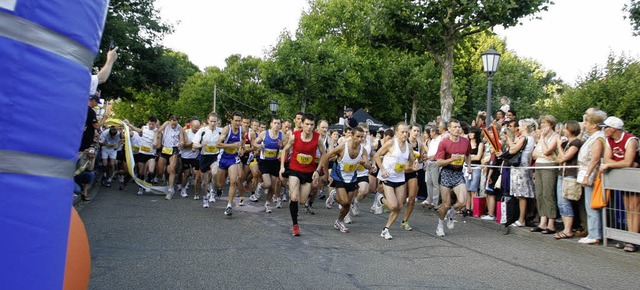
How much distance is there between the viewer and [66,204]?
189 centimetres

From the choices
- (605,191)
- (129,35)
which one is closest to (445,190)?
(605,191)

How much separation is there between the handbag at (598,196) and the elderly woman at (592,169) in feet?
0.39

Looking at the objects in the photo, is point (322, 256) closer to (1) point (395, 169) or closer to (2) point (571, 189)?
(1) point (395, 169)

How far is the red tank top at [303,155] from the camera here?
9898mm

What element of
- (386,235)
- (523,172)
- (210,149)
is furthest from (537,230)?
(210,149)

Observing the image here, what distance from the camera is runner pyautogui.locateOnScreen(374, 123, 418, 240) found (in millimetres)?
9625

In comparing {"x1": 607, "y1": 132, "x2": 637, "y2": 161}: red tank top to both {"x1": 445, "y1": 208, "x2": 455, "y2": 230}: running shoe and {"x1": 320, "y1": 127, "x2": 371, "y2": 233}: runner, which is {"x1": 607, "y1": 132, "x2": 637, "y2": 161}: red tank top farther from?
{"x1": 320, "y1": 127, "x2": 371, "y2": 233}: runner

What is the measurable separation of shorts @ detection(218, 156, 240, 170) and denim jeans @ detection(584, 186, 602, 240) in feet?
21.8

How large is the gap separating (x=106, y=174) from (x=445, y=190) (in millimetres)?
12302

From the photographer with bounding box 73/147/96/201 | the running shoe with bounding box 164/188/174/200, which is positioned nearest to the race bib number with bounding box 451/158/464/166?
the photographer with bounding box 73/147/96/201

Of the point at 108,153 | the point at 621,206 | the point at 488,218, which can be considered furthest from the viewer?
the point at 108,153

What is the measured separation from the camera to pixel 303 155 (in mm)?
9898

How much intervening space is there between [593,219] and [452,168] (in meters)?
2.31

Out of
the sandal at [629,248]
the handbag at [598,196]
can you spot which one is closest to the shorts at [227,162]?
the handbag at [598,196]
